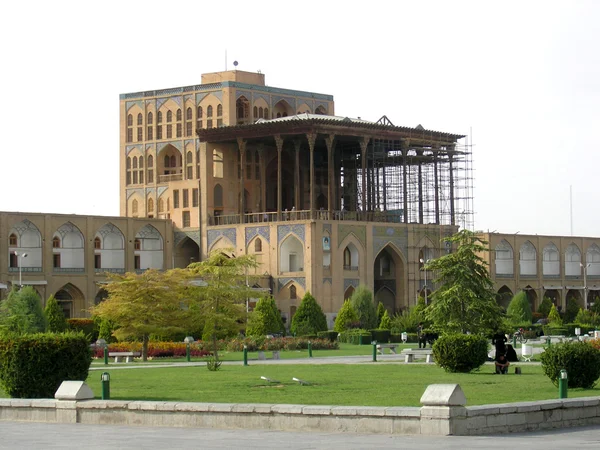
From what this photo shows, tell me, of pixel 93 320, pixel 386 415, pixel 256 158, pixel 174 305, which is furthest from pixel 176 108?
pixel 386 415

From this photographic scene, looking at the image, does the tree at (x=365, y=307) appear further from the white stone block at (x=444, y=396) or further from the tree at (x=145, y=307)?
the white stone block at (x=444, y=396)

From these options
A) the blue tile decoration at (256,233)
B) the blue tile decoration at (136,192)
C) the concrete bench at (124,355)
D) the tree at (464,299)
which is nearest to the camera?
the tree at (464,299)

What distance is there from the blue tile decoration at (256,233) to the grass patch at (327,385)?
37256 mm

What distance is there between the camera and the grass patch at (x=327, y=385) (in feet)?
67.8

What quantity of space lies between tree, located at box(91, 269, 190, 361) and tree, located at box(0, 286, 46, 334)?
3.68 metres

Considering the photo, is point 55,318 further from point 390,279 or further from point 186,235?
point 390,279

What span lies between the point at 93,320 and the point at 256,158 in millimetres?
22769

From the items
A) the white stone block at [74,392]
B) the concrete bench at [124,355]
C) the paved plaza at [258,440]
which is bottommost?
the concrete bench at [124,355]

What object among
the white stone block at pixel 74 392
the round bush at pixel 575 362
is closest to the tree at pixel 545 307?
the round bush at pixel 575 362

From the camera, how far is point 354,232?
69.6 meters

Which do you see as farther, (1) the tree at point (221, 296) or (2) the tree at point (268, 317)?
(2) the tree at point (268, 317)

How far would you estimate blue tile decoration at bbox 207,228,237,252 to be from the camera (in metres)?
71.2

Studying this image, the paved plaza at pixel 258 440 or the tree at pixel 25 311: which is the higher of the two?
the tree at pixel 25 311

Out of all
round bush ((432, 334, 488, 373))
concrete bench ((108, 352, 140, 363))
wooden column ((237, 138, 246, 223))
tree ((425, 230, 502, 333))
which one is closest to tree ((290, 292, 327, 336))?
wooden column ((237, 138, 246, 223))
